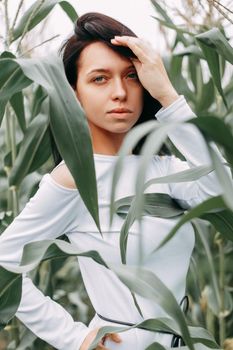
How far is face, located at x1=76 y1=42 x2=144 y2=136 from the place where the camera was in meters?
1.02

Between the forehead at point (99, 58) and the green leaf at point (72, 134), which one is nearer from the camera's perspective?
the green leaf at point (72, 134)

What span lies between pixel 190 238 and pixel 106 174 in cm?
14

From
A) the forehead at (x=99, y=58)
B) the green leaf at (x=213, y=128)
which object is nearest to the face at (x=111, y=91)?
the forehead at (x=99, y=58)

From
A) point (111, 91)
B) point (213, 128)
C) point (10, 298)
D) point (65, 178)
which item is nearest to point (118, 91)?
point (111, 91)

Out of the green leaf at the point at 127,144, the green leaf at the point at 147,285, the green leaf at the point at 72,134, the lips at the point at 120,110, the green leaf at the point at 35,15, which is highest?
the green leaf at the point at 127,144

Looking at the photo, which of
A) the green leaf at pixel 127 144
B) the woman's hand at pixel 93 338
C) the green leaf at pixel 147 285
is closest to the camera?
the green leaf at pixel 127 144

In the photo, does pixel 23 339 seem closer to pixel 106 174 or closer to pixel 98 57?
pixel 106 174

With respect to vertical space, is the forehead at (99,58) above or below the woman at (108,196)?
above

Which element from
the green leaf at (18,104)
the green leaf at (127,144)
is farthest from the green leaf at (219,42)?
the green leaf at (127,144)

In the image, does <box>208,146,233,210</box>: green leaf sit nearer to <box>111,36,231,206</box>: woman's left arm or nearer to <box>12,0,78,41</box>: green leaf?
<box>111,36,231,206</box>: woman's left arm

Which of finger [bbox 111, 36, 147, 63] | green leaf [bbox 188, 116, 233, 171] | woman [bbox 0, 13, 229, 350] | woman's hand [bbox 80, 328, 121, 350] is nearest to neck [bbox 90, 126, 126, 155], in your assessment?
woman [bbox 0, 13, 229, 350]

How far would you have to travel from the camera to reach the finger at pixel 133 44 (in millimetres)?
1013

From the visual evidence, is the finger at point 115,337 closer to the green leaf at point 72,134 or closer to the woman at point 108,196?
the woman at point 108,196

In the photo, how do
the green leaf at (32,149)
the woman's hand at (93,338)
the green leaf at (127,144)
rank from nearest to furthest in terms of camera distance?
1. the green leaf at (127,144)
2. the woman's hand at (93,338)
3. the green leaf at (32,149)
